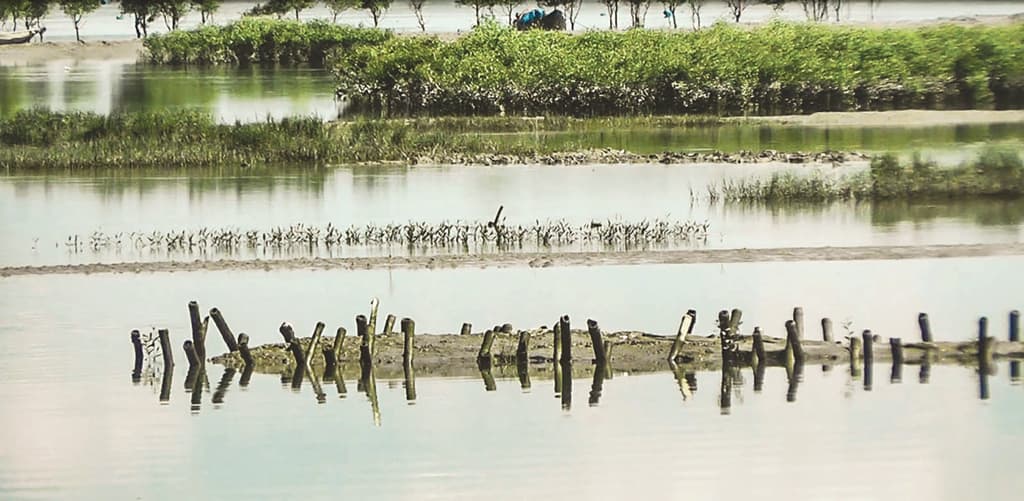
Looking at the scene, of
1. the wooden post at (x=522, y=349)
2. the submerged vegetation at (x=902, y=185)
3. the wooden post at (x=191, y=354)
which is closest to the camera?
the wooden post at (x=522, y=349)

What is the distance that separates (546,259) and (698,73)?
26471mm

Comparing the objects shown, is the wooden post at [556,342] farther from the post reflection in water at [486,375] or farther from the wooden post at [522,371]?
the post reflection in water at [486,375]

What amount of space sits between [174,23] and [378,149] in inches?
2925

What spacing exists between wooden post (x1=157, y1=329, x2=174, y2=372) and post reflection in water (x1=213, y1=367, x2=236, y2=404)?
26.1 inches

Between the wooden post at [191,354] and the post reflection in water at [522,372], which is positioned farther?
the wooden post at [191,354]

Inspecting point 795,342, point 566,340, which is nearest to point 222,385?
point 566,340

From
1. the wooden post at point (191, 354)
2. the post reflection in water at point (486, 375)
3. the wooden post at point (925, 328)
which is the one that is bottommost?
the post reflection in water at point (486, 375)

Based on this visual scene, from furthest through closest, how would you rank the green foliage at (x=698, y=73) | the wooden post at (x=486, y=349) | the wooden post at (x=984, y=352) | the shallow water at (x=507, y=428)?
1. the green foliage at (x=698, y=73)
2. the wooden post at (x=486, y=349)
3. the wooden post at (x=984, y=352)
4. the shallow water at (x=507, y=428)

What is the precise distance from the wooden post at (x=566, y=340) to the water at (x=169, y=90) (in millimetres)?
31659

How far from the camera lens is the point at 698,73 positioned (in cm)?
5519

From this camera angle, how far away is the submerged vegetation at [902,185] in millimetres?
36219

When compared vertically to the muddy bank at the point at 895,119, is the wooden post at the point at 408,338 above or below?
below

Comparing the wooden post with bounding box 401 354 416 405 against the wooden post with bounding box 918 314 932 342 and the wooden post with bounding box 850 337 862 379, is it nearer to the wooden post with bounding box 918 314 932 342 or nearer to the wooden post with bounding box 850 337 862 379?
the wooden post with bounding box 850 337 862 379

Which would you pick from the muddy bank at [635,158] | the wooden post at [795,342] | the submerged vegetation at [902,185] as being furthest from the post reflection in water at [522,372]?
the muddy bank at [635,158]
